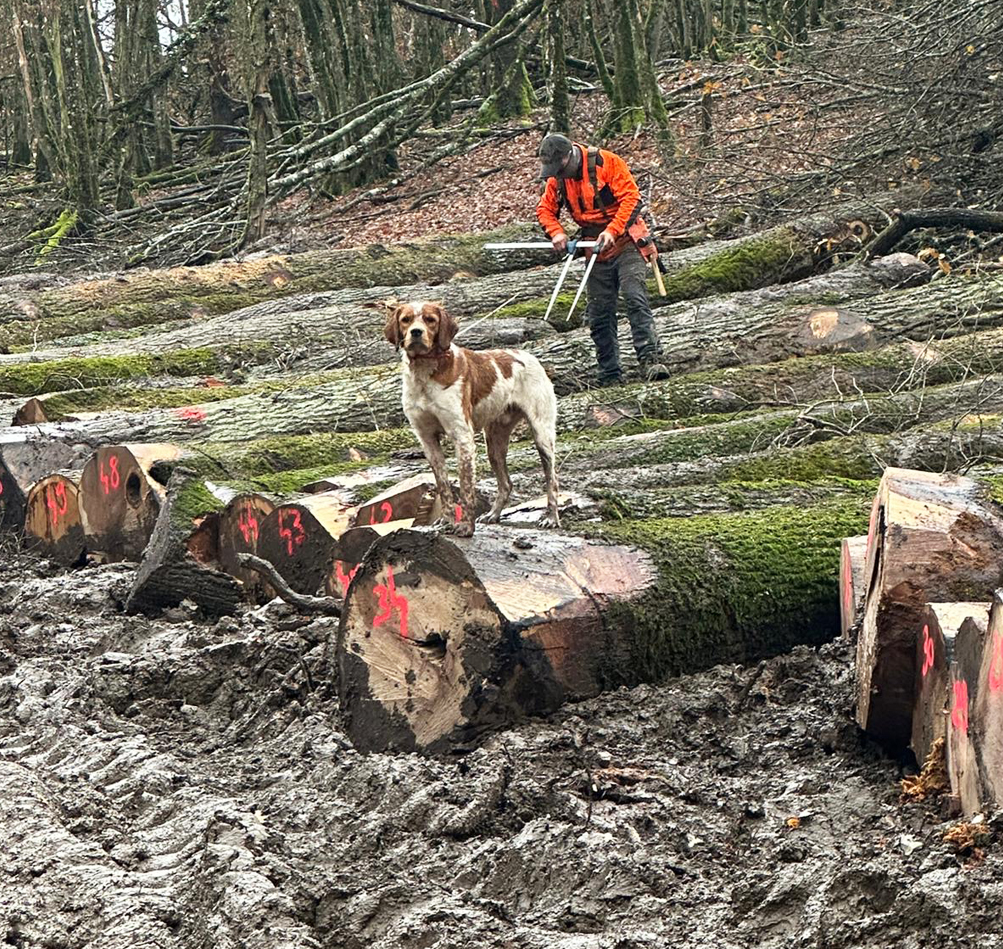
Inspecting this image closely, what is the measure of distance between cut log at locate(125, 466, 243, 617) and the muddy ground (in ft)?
3.61

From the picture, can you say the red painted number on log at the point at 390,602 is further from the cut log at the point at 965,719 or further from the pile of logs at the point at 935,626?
the cut log at the point at 965,719

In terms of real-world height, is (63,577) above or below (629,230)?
below

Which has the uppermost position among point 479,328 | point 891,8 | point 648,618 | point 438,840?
point 891,8

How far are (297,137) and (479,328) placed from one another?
1592 centimetres

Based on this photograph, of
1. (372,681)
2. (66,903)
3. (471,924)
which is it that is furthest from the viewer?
(372,681)

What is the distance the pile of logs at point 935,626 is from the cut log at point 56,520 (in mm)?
5430

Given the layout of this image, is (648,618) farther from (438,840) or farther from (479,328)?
(479,328)

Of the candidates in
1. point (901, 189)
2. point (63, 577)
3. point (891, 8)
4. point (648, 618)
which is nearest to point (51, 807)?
point (648, 618)

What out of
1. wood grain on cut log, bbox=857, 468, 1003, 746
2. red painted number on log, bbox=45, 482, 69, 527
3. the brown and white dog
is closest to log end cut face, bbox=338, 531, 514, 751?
the brown and white dog

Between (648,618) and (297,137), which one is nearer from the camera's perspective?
(648,618)

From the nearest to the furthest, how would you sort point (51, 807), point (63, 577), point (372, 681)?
point (51, 807) → point (372, 681) → point (63, 577)

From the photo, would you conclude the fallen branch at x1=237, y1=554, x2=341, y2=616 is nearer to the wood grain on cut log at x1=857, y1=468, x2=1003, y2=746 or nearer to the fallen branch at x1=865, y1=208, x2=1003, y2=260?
the wood grain on cut log at x1=857, y1=468, x2=1003, y2=746

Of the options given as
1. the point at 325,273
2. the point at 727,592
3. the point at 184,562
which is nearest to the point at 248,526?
the point at 184,562

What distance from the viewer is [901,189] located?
49.6 ft
